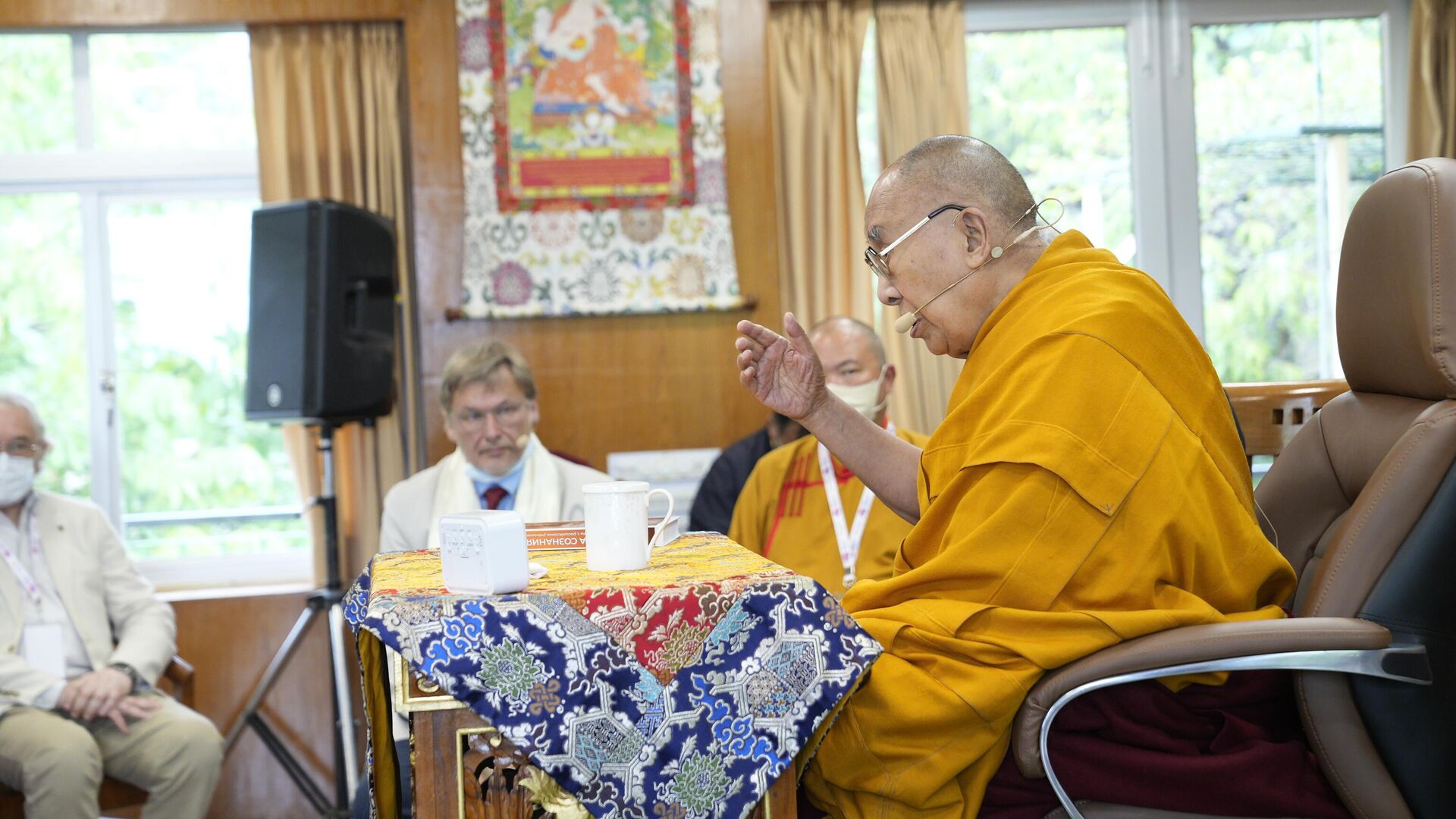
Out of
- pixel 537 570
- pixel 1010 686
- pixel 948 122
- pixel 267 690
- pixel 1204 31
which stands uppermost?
pixel 1204 31

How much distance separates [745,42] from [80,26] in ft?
7.31

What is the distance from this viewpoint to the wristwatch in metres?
3.02

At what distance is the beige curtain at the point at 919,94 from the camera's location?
4.17m

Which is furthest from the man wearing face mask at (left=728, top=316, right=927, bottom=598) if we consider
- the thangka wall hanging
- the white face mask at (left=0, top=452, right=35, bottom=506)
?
the white face mask at (left=0, top=452, right=35, bottom=506)

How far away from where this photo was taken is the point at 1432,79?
170 inches

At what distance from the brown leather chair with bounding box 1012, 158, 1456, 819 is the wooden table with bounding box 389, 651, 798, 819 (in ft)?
2.08

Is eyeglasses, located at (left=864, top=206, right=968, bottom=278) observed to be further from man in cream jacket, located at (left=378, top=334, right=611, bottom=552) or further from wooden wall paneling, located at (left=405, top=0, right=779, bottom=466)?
wooden wall paneling, located at (left=405, top=0, right=779, bottom=466)

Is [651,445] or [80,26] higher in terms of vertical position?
[80,26]

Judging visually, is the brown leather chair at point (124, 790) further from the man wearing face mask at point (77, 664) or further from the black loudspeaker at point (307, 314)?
the black loudspeaker at point (307, 314)

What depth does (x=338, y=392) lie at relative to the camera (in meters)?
3.52

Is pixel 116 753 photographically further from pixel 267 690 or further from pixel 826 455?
pixel 826 455

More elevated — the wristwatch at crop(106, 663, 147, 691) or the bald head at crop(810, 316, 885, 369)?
the bald head at crop(810, 316, 885, 369)

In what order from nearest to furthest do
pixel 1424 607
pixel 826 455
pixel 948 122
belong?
pixel 1424 607, pixel 826 455, pixel 948 122

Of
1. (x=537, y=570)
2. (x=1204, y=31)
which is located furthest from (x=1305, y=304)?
(x=537, y=570)
